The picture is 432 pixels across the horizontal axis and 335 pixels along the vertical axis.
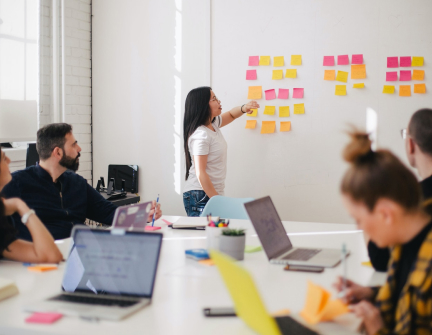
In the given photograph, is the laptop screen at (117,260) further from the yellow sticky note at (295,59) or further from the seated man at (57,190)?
the yellow sticky note at (295,59)

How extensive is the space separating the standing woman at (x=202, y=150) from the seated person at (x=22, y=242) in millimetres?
1692

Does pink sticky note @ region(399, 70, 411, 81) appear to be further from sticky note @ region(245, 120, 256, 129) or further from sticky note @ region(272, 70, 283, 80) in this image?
sticky note @ region(245, 120, 256, 129)

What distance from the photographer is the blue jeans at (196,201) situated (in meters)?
3.49

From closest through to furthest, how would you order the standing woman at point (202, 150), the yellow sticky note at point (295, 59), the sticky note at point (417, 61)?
the standing woman at point (202, 150) < the sticky note at point (417, 61) < the yellow sticky note at point (295, 59)

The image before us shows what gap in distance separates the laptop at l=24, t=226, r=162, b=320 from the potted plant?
511mm

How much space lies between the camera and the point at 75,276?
1.47 m

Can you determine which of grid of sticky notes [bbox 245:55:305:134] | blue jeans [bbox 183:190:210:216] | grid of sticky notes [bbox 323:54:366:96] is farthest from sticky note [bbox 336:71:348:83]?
blue jeans [bbox 183:190:210:216]

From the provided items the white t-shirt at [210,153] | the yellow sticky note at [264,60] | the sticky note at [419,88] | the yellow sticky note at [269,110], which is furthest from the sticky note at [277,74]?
the sticky note at [419,88]

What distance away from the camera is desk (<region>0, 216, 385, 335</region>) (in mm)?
1208

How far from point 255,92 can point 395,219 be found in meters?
2.98

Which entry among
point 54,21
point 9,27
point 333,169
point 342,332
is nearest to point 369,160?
point 342,332

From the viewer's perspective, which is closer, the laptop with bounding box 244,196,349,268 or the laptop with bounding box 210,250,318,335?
the laptop with bounding box 210,250,318,335

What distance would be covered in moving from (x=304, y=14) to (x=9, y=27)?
7.64 ft

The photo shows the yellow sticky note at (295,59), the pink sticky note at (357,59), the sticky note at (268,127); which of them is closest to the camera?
the pink sticky note at (357,59)
